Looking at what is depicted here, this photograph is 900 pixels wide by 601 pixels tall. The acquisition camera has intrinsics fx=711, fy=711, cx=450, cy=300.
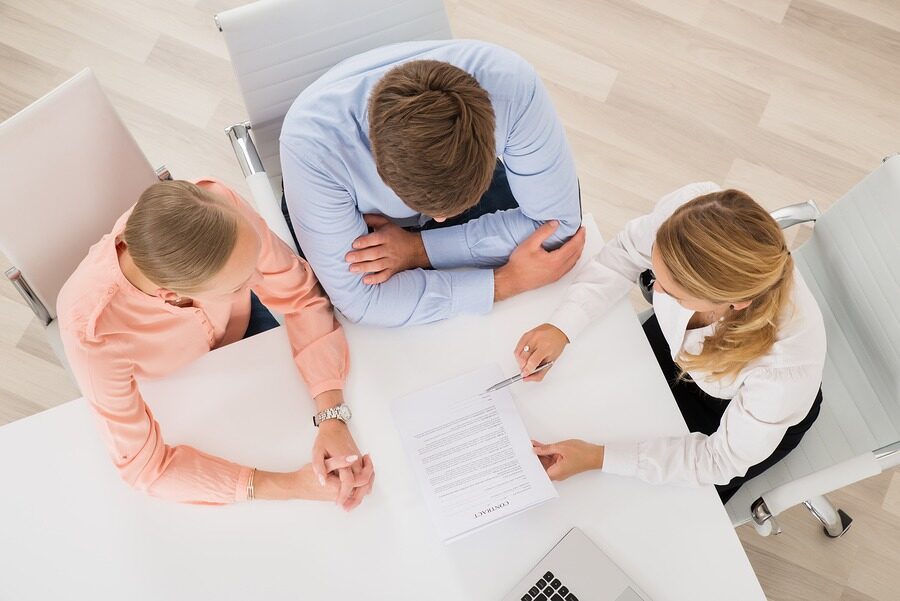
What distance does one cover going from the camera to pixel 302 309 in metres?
1.36

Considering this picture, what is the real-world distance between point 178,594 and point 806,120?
7.75ft

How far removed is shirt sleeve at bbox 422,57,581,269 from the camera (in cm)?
127

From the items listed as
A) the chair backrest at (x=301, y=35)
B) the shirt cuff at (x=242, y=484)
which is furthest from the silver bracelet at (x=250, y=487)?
the chair backrest at (x=301, y=35)

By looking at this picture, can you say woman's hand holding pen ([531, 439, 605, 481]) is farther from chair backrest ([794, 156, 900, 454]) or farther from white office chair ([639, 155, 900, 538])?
chair backrest ([794, 156, 900, 454])

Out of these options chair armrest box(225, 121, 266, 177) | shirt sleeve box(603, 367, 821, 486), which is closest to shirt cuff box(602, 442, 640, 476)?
shirt sleeve box(603, 367, 821, 486)

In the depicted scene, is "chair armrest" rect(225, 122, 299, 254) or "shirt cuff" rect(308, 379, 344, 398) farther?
"chair armrest" rect(225, 122, 299, 254)

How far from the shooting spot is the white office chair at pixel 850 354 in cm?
128

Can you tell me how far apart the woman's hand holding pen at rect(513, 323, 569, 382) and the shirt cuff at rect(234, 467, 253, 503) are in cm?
52

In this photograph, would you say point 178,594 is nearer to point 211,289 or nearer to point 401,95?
point 211,289

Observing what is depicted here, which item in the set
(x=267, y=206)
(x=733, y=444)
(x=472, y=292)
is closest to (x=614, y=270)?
(x=472, y=292)

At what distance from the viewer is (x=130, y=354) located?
4.10ft

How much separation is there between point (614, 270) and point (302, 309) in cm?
61

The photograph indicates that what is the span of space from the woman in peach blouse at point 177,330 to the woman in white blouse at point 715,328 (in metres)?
0.37

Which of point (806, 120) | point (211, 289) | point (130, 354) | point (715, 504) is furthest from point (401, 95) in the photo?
point (806, 120)
